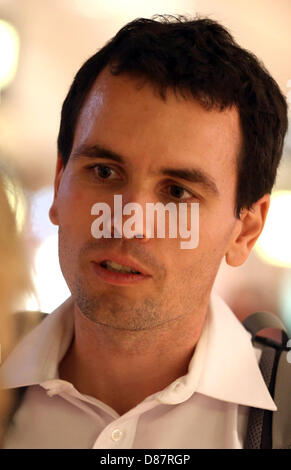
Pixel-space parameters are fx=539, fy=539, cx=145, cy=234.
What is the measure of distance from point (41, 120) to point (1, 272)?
0.24 m

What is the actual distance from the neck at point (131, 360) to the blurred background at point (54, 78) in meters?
0.11

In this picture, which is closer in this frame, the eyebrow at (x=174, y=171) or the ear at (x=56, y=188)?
the eyebrow at (x=174, y=171)

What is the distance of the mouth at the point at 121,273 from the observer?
1.84ft

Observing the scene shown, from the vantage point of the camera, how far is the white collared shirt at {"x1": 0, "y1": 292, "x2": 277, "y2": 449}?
0.60 meters

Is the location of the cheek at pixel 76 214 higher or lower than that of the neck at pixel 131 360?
higher

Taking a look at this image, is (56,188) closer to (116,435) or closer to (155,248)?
(155,248)

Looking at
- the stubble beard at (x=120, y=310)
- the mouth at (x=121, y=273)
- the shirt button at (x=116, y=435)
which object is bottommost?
the shirt button at (x=116, y=435)

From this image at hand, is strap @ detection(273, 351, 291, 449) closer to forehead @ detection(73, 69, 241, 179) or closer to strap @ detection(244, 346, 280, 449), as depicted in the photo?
strap @ detection(244, 346, 280, 449)

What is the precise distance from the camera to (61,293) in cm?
73

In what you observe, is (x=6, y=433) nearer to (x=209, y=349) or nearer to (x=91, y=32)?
(x=209, y=349)

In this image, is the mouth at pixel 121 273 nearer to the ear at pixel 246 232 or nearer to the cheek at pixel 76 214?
the cheek at pixel 76 214

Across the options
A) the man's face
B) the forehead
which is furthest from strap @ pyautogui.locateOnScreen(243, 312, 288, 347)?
the forehead

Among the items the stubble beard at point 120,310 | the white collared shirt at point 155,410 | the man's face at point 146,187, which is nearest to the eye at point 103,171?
the man's face at point 146,187
